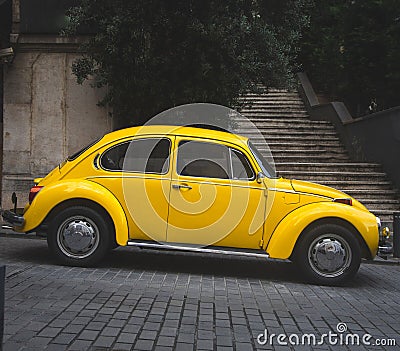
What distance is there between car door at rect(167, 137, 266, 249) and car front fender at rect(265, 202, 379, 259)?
24 centimetres

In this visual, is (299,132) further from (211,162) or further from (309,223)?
(309,223)

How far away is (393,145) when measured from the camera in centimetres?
1366

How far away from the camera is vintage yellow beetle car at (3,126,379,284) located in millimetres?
7180

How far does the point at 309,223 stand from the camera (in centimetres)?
715

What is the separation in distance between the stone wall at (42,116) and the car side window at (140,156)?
568 centimetres

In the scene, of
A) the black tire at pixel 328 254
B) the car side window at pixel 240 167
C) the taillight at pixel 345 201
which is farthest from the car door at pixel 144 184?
the taillight at pixel 345 201

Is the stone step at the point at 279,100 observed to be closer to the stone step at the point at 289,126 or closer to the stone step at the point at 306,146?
the stone step at the point at 289,126

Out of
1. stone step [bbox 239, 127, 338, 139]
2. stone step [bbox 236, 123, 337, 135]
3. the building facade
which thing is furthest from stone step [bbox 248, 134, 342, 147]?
the building facade

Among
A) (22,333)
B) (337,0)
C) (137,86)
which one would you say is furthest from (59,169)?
(337,0)

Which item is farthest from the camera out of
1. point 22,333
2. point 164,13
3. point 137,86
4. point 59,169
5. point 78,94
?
point 78,94

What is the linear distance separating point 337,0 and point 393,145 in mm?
6780

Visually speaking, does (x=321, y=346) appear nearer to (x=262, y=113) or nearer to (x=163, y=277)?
(x=163, y=277)

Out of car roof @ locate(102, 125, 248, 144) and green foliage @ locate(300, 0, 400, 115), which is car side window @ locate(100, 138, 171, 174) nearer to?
car roof @ locate(102, 125, 248, 144)

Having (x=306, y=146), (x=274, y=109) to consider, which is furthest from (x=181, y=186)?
(x=274, y=109)
